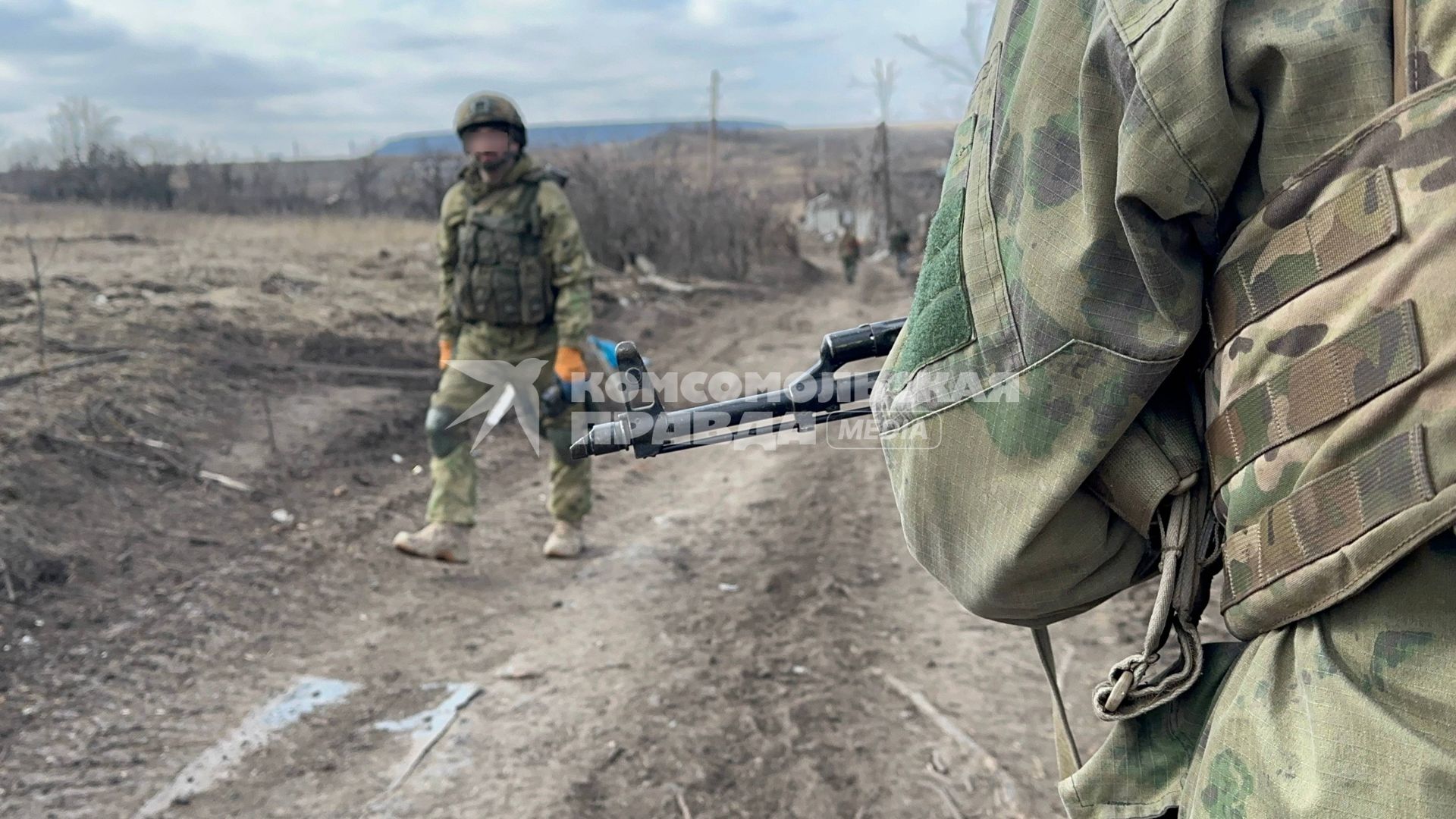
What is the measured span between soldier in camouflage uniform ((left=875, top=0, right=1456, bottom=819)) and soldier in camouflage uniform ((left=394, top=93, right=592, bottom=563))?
3756 mm

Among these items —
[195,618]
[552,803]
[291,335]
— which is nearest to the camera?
[552,803]

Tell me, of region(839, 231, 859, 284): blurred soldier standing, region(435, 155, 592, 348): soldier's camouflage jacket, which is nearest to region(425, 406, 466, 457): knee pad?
region(435, 155, 592, 348): soldier's camouflage jacket

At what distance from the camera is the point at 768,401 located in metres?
1.88

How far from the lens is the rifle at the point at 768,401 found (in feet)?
5.99

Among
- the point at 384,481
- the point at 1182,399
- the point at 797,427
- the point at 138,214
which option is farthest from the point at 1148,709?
the point at 138,214

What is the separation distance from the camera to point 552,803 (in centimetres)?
284

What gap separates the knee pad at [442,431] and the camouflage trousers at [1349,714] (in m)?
4.07

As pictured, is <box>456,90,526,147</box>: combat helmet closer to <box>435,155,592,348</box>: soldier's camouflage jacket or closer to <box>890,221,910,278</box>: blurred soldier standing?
<box>435,155,592,348</box>: soldier's camouflage jacket

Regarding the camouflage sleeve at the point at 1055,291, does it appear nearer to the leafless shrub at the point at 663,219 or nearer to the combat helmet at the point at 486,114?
the combat helmet at the point at 486,114

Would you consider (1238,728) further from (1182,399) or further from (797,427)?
(797,427)

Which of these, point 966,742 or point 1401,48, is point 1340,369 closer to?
point 1401,48

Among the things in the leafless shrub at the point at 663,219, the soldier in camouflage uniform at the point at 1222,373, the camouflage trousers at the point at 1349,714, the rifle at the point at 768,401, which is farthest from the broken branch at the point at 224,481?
the leafless shrub at the point at 663,219

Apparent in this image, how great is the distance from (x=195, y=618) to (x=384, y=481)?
1847 millimetres

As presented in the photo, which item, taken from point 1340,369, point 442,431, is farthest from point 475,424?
point 1340,369
